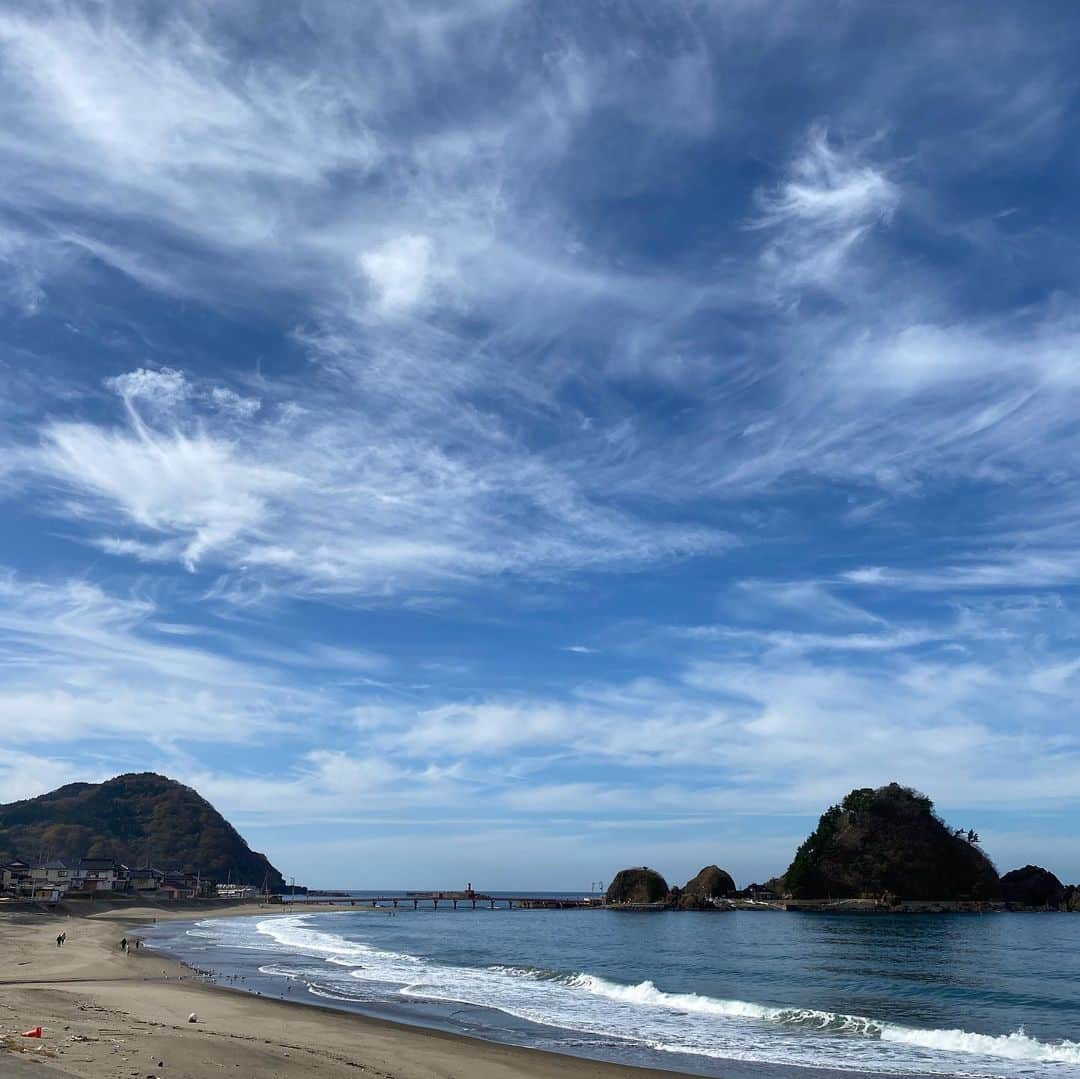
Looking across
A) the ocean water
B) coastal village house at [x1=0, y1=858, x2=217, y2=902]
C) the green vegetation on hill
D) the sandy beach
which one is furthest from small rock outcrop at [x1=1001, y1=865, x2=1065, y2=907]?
the sandy beach

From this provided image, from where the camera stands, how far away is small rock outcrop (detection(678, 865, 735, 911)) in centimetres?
13862

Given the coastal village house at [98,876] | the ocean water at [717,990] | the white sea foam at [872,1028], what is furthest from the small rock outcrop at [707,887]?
the white sea foam at [872,1028]

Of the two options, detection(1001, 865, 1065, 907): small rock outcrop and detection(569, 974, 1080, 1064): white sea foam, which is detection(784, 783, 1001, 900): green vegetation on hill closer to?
detection(1001, 865, 1065, 907): small rock outcrop

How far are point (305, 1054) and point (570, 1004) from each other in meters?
16.1

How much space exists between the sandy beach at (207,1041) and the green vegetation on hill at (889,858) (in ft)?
390

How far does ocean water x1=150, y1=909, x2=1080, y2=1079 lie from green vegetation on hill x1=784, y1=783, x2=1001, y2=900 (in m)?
54.4

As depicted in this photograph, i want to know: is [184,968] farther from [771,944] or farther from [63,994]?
[771,944]

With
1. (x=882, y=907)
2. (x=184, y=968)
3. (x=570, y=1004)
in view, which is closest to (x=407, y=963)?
(x=184, y=968)

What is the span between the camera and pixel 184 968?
3809 cm

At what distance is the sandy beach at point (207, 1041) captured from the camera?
15156 millimetres

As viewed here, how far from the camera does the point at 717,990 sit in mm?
37594

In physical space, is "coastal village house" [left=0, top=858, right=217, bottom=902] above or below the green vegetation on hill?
below

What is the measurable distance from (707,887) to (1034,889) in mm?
52094

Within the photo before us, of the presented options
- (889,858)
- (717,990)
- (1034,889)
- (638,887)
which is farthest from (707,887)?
(717,990)
